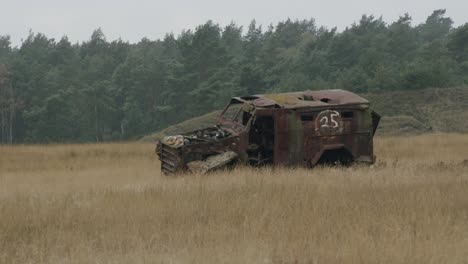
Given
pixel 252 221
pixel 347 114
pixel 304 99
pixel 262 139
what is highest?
pixel 304 99

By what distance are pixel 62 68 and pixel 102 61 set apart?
23.4 ft

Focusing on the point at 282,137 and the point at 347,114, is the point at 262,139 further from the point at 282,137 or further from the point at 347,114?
the point at 347,114

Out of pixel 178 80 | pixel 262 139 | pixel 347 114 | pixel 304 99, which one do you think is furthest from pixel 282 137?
pixel 178 80

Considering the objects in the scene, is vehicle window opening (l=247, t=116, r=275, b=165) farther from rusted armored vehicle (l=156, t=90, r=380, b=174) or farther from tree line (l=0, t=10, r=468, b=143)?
tree line (l=0, t=10, r=468, b=143)

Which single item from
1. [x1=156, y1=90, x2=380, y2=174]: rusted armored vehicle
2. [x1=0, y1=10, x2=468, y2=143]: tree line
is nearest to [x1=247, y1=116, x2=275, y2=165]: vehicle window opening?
[x1=156, y1=90, x2=380, y2=174]: rusted armored vehicle

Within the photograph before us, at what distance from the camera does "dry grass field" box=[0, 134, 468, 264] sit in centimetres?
512

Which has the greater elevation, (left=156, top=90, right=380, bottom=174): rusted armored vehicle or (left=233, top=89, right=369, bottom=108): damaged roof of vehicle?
(left=233, top=89, right=369, bottom=108): damaged roof of vehicle

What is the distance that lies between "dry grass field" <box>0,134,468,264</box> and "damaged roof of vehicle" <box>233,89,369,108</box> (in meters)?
2.61

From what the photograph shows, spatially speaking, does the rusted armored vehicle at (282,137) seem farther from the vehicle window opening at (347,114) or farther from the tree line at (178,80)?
the tree line at (178,80)

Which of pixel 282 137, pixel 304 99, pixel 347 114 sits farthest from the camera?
pixel 304 99

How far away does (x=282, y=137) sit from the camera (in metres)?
12.4

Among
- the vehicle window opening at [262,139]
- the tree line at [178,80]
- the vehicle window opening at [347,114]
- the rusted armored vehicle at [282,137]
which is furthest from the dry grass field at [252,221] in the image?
the tree line at [178,80]

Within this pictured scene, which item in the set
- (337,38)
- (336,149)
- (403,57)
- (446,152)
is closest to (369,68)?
(337,38)

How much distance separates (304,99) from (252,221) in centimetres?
744
